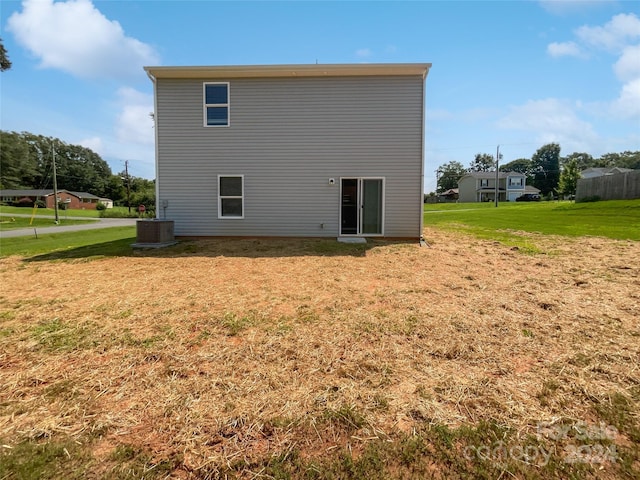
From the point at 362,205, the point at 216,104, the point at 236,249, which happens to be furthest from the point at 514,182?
the point at 236,249

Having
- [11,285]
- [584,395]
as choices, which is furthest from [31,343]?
[584,395]

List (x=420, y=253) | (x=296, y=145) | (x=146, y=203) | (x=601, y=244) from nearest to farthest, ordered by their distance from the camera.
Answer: (x=420, y=253) < (x=601, y=244) < (x=296, y=145) < (x=146, y=203)

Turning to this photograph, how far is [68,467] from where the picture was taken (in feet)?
5.80

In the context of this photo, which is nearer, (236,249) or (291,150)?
(236,249)

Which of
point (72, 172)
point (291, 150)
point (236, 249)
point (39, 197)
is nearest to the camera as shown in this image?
point (236, 249)

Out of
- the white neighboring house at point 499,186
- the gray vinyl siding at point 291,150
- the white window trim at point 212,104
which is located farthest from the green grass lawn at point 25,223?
the white neighboring house at point 499,186

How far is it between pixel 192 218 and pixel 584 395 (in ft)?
33.4

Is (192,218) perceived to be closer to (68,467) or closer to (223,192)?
(223,192)

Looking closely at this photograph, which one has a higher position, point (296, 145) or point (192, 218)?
point (296, 145)

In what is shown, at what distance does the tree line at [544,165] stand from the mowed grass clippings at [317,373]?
219 ft

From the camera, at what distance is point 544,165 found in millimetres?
71875

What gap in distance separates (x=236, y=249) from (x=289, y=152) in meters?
3.47

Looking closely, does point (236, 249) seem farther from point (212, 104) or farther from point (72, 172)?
point (72, 172)

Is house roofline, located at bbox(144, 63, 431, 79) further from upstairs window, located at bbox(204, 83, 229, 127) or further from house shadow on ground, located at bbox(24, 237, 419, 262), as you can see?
house shadow on ground, located at bbox(24, 237, 419, 262)
